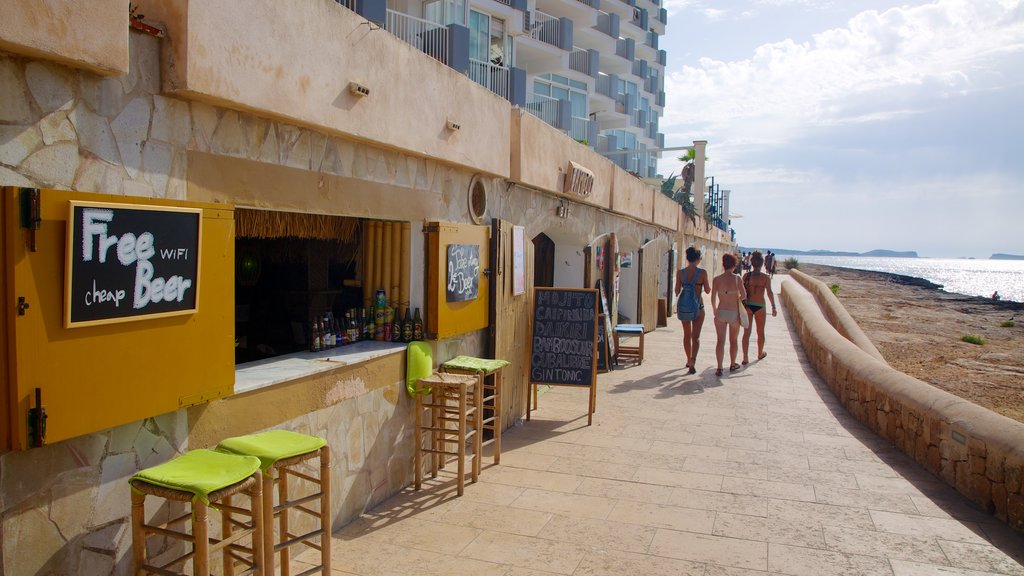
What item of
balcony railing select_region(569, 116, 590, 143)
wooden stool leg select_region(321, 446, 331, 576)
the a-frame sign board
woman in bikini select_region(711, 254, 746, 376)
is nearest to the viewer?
wooden stool leg select_region(321, 446, 331, 576)

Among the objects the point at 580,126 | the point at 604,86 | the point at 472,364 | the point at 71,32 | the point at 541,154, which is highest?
the point at 604,86

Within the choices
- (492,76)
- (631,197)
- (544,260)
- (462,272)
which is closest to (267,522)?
(462,272)

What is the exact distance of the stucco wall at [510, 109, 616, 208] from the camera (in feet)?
24.1

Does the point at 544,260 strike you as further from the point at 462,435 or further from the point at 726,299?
the point at 462,435

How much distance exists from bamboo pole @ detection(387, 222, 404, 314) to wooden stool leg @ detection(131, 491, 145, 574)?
2.88 m

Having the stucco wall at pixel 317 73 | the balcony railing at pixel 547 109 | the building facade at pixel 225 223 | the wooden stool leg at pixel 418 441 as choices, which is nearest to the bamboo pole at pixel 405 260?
the building facade at pixel 225 223

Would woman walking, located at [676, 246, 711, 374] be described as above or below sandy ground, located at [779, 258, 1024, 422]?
above

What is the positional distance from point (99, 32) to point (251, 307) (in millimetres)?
4792

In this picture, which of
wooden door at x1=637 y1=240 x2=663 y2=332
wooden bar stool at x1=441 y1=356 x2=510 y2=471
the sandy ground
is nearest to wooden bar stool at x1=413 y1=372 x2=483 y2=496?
wooden bar stool at x1=441 y1=356 x2=510 y2=471

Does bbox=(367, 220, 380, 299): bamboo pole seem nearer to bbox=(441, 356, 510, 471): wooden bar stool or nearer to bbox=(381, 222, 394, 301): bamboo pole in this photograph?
bbox=(381, 222, 394, 301): bamboo pole

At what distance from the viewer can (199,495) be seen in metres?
2.80

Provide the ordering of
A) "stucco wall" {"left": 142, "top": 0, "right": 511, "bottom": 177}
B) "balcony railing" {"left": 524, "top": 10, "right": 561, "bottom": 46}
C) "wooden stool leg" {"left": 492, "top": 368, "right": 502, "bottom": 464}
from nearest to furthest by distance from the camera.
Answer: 1. "stucco wall" {"left": 142, "top": 0, "right": 511, "bottom": 177}
2. "wooden stool leg" {"left": 492, "top": 368, "right": 502, "bottom": 464}
3. "balcony railing" {"left": 524, "top": 10, "right": 561, "bottom": 46}

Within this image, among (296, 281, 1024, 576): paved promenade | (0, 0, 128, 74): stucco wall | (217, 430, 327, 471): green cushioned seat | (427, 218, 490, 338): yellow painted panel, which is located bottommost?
(296, 281, 1024, 576): paved promenade

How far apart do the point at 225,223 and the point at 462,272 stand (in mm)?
2752
